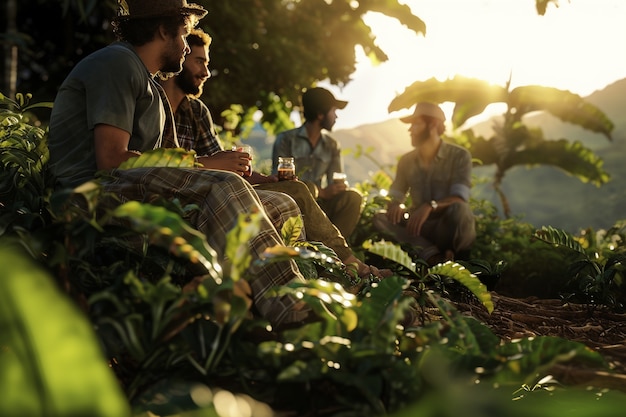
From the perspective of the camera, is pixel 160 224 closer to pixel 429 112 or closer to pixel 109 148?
pixel 109 148

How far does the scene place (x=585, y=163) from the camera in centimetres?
1788

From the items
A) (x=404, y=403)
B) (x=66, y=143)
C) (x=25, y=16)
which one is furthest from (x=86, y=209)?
(x=25, y=16)

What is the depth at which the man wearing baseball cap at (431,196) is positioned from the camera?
6.71 m

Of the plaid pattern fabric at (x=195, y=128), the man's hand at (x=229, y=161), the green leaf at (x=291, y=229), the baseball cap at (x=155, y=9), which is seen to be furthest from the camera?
the plaid pattern fabric at (x=195, y=128)

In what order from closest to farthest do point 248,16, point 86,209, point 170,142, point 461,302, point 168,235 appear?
point 168,235, point 86,209, point 170,142, point 461,302, point 248,16

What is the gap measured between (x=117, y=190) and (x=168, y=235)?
1.16 metres

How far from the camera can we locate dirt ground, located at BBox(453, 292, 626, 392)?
3.55m

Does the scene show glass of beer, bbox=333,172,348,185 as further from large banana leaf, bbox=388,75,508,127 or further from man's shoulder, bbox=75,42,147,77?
large banana leaf, bbox=388,75,508,127

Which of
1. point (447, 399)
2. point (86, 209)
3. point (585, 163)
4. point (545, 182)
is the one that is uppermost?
point (447, 399)

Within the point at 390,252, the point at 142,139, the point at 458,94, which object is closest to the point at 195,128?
the point at 142,139

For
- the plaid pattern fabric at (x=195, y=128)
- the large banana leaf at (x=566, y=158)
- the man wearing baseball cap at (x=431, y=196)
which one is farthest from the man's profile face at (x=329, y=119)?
the large banana leaf at (x=566, y=158)

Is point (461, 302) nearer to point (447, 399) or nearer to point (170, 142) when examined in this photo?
point (170, 142)

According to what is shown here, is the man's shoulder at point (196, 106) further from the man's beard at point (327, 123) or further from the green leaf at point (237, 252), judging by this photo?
the green leaf at point (237, 252)

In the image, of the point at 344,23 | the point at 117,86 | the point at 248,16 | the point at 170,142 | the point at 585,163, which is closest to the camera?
the point at 117,86
